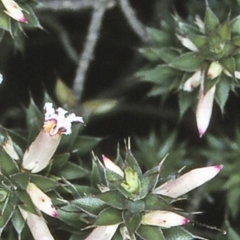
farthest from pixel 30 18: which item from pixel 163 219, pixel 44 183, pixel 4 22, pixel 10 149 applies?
pixel 163 219

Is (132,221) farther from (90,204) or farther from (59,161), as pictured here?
(59,161)

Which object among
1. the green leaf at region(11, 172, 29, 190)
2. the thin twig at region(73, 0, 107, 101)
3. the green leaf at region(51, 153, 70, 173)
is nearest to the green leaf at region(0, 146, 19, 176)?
the green leaf at region(11, 172, 29, 190)

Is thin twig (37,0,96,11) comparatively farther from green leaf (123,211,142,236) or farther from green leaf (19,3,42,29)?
green leaf (123,211,142,236)

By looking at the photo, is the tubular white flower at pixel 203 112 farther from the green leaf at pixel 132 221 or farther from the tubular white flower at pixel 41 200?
the tubular white flower at pixel 41 200

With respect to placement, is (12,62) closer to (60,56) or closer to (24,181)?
(60,56)

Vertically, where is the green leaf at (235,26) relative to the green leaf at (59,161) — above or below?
above

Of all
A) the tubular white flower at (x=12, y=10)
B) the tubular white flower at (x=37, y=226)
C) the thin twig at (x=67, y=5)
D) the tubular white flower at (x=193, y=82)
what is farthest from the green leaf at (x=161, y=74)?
the tubular white flower at (x=37, y=226)

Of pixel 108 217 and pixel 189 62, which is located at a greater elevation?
pixel 189 62
